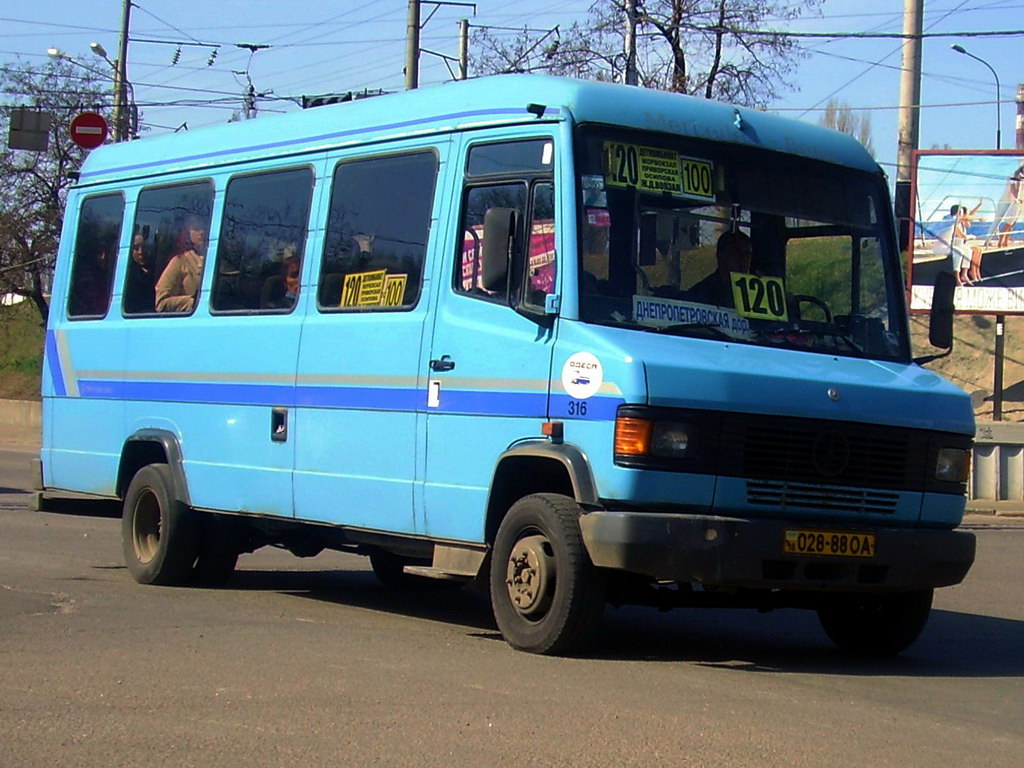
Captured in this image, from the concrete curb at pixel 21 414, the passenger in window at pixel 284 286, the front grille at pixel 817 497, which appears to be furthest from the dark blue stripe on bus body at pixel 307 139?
the concrete curb at pixel 21 414

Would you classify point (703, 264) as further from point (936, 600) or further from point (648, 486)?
point (936, 600)

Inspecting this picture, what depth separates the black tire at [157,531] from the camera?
11266 millimetres

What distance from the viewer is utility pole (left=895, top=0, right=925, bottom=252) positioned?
90.0ft

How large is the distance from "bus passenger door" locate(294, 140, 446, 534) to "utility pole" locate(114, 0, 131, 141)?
2632 centimetres

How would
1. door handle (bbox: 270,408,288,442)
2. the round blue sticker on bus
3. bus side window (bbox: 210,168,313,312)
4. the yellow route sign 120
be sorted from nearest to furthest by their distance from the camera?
the round blue sticker on bus, the yellow route sign 120, door handle (bbox: 270,408,288,442), bus side window (bbox: 210,168,313,312)

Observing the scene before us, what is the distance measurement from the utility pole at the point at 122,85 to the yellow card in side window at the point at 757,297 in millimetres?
28270

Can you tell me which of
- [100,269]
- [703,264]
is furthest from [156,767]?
[100,269]

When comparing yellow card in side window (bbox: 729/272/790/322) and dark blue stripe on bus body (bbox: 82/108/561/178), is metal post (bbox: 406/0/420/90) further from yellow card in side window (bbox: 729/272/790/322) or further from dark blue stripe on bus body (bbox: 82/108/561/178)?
yellow card in side window (bbox: 729/272/790/322)

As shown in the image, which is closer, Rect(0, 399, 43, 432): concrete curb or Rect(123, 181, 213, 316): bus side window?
Rect(123, 181, 213, 316): bus side window

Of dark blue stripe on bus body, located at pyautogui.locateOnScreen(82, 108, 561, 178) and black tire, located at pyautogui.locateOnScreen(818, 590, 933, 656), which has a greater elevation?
dark blue stripe on bus body, located at pyautogui.locateOnScreen(82, 108, 561, 178)

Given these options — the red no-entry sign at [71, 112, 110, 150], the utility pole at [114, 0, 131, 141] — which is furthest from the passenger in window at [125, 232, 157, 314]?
the utility pole at [114, 0, 131, 141]

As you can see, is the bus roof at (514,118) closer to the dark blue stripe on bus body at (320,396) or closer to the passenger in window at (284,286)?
the passenger in window at (284,286)

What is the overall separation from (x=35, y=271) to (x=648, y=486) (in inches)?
1690

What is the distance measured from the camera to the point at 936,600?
12.2m
